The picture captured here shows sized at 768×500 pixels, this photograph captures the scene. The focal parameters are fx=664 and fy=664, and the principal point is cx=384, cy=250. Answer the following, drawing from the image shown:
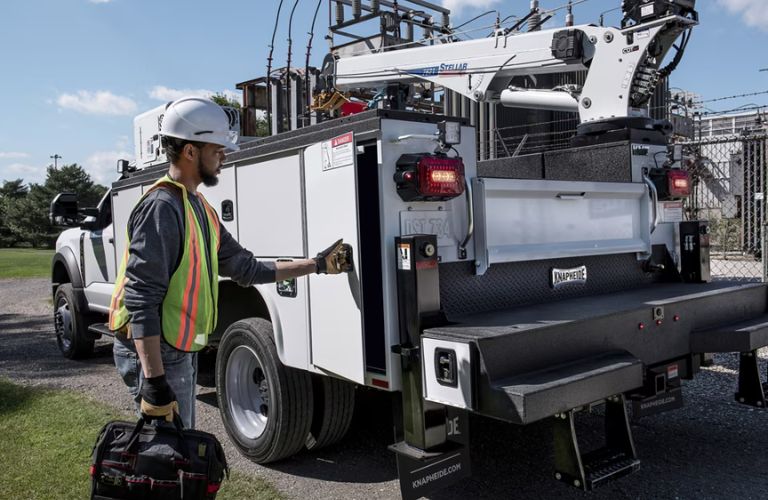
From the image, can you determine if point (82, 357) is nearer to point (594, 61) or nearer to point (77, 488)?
point (77, 488)

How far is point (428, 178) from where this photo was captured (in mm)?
3064

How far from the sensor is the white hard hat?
2717mm

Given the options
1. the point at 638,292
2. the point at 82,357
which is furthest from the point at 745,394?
the point at 82,357

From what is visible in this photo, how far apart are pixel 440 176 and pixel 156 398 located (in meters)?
1.58

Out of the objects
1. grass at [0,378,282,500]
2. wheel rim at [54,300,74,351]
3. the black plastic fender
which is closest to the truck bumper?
grass at [0,378,282,500]

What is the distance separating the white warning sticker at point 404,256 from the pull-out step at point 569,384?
67cm

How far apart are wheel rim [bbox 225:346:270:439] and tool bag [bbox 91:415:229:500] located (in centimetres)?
178

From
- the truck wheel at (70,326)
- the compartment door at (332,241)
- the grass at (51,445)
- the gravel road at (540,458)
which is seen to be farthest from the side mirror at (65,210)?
the compartment door at (332,241)

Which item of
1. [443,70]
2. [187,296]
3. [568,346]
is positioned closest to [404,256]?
[568,346]

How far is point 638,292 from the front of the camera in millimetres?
4094

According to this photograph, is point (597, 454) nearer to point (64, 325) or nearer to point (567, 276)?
point (567, 276)

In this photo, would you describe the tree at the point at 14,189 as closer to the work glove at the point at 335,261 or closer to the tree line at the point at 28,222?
the tree line at the point at 28,222

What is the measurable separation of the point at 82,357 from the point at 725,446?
262 inches

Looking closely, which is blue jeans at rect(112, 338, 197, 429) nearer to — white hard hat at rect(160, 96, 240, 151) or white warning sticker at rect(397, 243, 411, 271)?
white hard hat at rect(160, 96, 240, 151)
